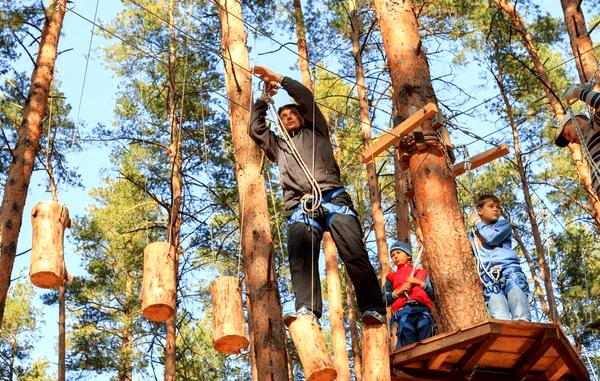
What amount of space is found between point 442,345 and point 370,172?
9.44 metres

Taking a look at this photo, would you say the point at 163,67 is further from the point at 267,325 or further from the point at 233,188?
the point at 267,325

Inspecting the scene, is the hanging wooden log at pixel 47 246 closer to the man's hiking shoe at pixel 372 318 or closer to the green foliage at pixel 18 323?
the man's hiking shoe at pixel 372 318

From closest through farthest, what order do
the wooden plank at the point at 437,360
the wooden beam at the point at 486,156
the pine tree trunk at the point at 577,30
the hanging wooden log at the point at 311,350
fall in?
the hanging wooden log at the point at 311,350
the wooden plank at the point at 437,360
the wooden beam at the point at 486,156
the pine tree trunk at the point at 577,30

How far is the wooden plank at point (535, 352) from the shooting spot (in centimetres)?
460

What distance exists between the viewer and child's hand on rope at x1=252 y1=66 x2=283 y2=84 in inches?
200

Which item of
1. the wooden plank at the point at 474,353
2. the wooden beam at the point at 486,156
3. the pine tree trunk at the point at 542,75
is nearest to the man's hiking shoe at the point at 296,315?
the wooden plank at the point at 474,353

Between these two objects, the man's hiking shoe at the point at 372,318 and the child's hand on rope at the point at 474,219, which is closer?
the man's hiking shoe at the point at 372,318

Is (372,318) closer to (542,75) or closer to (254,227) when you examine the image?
(254,227)

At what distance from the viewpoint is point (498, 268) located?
521cm

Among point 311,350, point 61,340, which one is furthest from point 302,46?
point 311,350

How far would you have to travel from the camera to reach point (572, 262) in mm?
17719

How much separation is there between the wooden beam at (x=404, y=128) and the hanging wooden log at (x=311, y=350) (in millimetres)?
1621

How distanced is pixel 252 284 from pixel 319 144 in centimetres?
148

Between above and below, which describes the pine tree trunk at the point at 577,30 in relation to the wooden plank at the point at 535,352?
above
